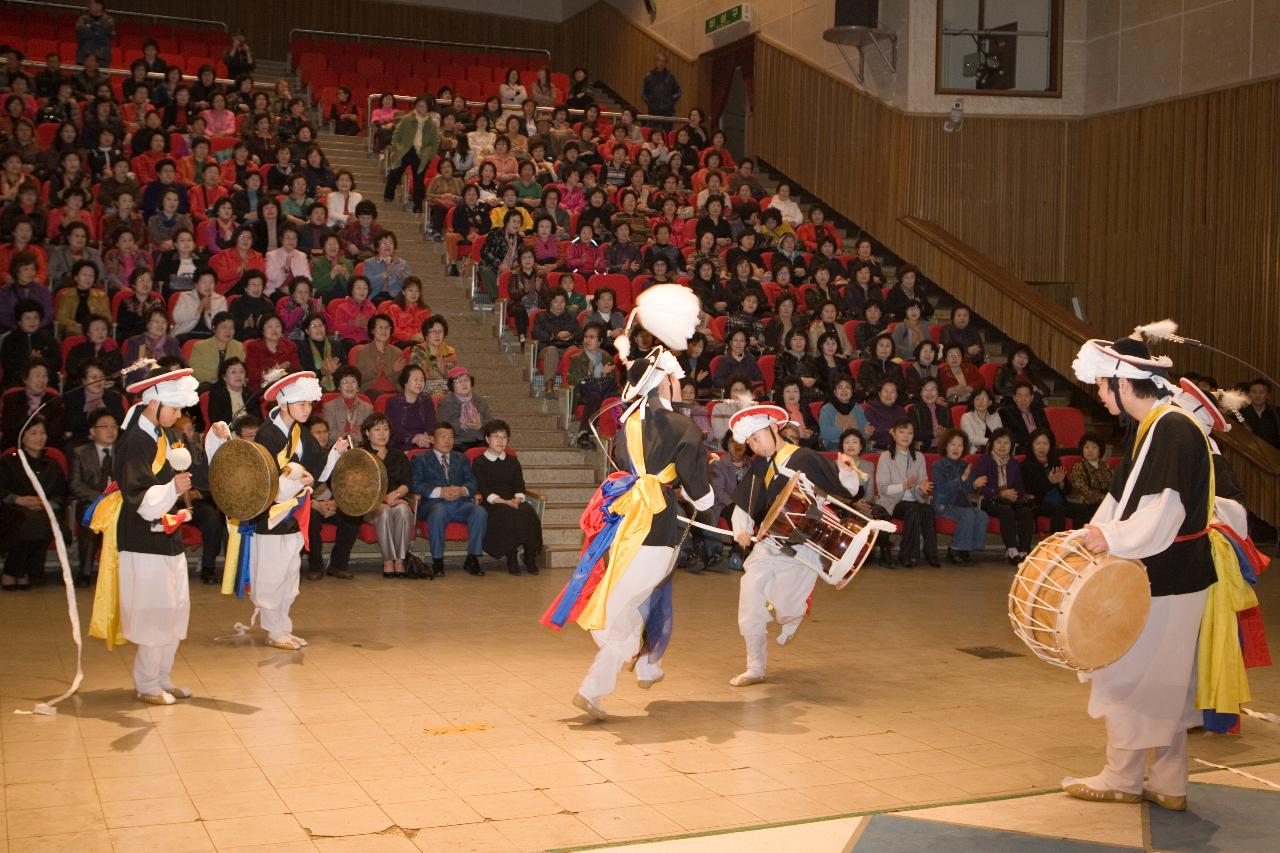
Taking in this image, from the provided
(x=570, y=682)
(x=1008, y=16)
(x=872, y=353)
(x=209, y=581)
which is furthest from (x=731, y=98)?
(x=570, y=682)

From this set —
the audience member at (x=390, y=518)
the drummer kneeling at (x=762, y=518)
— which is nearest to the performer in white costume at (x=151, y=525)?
the drummer kneeling at (x=762, y=518)

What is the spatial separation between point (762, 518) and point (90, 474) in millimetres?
5492

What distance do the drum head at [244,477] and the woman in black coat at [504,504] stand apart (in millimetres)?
3595

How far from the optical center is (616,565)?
20.0ft

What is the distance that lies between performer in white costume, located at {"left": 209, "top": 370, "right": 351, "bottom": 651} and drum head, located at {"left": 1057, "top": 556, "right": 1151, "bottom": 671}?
14.4 feet

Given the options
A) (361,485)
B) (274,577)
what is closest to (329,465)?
(361,485)

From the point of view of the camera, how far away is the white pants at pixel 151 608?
20.4 ft

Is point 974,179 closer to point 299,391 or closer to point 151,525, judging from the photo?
point 299,391

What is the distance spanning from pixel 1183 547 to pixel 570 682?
3.28 meters

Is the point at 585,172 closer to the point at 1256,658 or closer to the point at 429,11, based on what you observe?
the point at 429,11

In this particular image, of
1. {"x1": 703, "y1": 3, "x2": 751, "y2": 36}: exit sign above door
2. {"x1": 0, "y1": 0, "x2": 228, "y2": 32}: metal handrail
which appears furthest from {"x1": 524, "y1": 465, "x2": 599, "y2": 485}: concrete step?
{"x1": 0, "y1": 0, "x2": 228, "y2": 32}: metal handrail

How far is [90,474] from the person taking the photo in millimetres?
9703

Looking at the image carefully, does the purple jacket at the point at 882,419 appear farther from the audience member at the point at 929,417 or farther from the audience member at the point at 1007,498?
the audience member at the point at 1007,498

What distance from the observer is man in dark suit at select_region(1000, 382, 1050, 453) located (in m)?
12.8
